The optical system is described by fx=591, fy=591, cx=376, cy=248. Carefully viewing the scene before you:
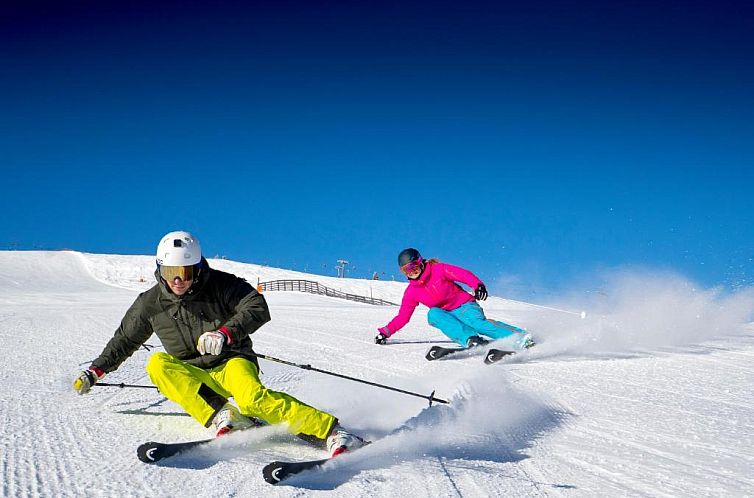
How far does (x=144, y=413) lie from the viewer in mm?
4219

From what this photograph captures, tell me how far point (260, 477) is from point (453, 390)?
2.76 meters

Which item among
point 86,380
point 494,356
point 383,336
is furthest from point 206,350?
point 383,336

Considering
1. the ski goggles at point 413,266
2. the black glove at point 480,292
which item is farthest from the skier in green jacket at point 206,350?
the black glove at point 480,292

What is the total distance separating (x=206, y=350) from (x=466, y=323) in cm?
562

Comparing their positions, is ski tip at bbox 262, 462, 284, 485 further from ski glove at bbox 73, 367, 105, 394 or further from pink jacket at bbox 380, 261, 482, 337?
pink jacket at bbox 380, 261, 482, 337

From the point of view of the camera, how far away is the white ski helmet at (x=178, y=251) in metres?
3.86

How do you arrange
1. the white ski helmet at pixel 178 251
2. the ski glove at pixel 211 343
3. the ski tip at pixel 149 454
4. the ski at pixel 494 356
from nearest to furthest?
the ski tip at pixel 149 454 < the ski glove at pixel 211 343 < the white ski helmet at pixel 178 251 < the ski at pixel 494 356

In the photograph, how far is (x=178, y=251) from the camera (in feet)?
12.7

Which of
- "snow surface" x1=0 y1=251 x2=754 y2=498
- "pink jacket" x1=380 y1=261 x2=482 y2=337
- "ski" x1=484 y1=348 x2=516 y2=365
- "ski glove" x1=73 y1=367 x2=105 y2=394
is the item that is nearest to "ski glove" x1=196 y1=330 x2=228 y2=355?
"snow surface" x1=0 y1=251 x2=754 y2=498

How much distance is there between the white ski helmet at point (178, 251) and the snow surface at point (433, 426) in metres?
1.10

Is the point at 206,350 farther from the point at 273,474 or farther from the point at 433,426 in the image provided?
the point at 433,426

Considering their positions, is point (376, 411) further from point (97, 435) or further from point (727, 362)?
point (727, 362)

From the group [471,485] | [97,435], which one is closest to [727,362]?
[471,485]

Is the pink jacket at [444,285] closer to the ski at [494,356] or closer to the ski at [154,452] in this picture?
the ski at [494,356]
